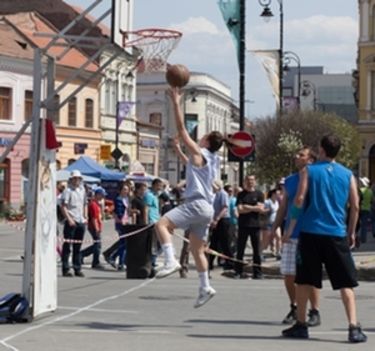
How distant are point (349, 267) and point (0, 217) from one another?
1555 inches

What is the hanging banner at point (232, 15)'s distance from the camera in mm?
26375

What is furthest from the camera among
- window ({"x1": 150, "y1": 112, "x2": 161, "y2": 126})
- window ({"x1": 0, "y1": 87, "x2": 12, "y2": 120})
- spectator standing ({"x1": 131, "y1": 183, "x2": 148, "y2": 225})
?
window ({"x1": 150, "y1": 112, "x2": 161, "y2": 126})

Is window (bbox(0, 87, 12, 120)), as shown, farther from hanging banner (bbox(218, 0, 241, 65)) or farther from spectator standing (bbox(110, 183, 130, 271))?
spectator standing (bbox(110, 183, 130, 271))

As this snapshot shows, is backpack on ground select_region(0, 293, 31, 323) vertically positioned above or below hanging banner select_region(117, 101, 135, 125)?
below

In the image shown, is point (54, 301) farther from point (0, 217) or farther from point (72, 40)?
point (0, 217)

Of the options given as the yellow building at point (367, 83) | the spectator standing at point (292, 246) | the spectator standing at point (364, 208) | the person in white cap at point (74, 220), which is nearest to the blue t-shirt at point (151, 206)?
the person in white cap at point (74, 220)

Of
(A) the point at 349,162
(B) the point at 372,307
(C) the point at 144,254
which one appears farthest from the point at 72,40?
(A) the point at 349,162

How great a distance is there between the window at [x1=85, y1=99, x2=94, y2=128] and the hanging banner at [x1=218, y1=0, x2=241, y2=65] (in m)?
38.6

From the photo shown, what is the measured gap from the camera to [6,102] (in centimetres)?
5362

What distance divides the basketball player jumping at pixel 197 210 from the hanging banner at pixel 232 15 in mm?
15074

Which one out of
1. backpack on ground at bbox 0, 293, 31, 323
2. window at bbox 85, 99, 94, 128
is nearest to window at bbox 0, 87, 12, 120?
window at bbox 85, 99, 94, 128

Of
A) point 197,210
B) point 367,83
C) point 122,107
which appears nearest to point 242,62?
point 197,210

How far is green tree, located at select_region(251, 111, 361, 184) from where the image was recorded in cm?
6038

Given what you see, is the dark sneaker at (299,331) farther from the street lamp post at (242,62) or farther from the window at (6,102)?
the window at (6,102)
